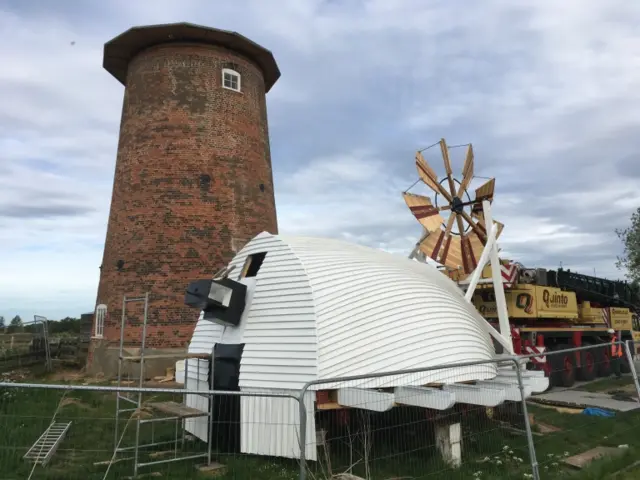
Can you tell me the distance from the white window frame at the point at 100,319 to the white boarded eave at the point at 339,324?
9.95 meters

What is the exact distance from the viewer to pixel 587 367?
1694 cm

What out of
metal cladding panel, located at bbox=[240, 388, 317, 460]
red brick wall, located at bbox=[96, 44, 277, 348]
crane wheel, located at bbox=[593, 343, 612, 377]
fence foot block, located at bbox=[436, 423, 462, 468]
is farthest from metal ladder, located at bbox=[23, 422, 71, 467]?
crane wheel, located at bbox=[593, 343, 612, 377]

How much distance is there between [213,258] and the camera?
17328 mm

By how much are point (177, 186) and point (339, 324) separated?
38.8 feet

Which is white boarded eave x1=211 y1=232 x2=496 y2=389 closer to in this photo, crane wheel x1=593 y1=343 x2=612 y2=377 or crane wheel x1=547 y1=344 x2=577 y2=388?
crane wheel x1=547 y1=344 x2=577 y2=388

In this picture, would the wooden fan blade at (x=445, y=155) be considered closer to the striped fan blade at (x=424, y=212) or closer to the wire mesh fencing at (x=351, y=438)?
the striped fan blade at (x=424, y=212)

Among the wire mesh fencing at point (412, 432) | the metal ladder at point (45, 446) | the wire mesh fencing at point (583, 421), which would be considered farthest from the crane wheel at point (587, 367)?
the metal ladder at point (45, 446)

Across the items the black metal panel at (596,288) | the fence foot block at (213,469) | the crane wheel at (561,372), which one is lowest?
the fence foot block at (213,469)

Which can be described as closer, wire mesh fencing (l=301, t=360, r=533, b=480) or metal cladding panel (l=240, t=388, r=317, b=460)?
wire mesh fencing (l=301, t=360, r=533, b=480)

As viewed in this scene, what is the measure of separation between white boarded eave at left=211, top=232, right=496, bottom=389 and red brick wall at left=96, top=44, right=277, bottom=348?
822 centimetres

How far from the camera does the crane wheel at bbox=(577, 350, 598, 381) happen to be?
1694 centimetres

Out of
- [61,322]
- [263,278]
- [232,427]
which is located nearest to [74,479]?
[232,427]

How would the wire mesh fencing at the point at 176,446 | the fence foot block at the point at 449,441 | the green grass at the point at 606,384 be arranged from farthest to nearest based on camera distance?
the green grass at the point at 606,384 → the fence foot block at the point at 449,441 → the wire mesh fencing at the point at 176,446

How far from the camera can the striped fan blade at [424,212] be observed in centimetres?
1291
